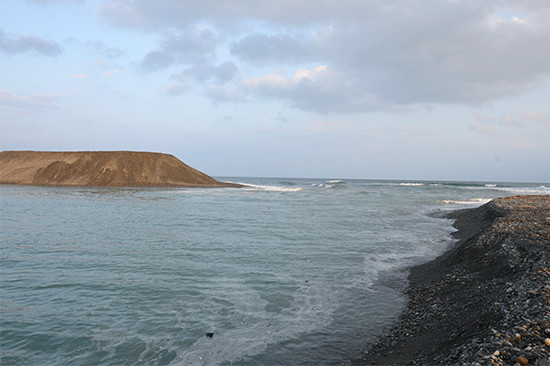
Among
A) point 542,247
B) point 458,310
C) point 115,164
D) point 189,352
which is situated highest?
point 115,164

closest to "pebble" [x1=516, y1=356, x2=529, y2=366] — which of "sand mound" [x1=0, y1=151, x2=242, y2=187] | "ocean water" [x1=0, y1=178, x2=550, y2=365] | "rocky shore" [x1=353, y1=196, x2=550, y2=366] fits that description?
"rocky shore" [x1=353, y1=196, x2=550, y2=366]

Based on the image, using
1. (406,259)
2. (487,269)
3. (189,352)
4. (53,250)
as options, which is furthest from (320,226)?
(189,352)

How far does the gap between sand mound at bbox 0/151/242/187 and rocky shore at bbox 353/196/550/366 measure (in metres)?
77.3

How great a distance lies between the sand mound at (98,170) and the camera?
7938cm

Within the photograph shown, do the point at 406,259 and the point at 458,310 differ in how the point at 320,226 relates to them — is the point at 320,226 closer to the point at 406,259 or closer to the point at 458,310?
the point at 406,259

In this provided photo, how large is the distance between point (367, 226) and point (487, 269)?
48.0 ft

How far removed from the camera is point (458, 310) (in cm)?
764

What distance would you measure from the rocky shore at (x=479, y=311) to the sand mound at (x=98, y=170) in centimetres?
7732

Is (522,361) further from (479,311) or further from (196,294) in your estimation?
(196,294)

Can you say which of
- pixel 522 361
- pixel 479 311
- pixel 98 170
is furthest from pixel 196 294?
pixel 98 170

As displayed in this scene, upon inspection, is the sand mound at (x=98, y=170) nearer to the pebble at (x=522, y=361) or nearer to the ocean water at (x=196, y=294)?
the ocean water at (x=196, y=294)

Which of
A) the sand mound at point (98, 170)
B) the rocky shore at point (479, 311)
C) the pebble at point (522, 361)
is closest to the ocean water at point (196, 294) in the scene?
the rocky shore at point (479, 311)

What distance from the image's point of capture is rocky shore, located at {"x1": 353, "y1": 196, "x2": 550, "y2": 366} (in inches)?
194

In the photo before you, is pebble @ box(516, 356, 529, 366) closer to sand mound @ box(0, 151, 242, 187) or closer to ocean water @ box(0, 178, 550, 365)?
ocean water @ box(0, 178, 550, 365)
